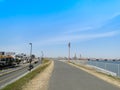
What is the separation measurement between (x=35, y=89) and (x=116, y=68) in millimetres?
18415

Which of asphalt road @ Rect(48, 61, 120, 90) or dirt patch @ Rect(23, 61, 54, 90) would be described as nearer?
asphalt road @ Rect(48, 61, 120, 90)

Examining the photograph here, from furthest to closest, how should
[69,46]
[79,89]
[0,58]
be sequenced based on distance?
1. [69,46]
2. [0,58]
3. [79,89]

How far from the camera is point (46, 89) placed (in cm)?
1648

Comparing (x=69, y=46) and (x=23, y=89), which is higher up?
(x=69, y=46)

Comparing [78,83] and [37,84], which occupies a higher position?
[78,83]

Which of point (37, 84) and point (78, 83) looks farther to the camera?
point (78, 83)

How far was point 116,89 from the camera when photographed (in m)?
16.9

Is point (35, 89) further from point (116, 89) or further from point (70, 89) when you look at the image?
point (116, 89)

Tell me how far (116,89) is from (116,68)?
16.5m

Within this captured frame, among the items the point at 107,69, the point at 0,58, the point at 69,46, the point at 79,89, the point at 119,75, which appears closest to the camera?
the point at 79,89

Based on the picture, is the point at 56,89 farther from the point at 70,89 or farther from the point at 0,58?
the point at 0,58

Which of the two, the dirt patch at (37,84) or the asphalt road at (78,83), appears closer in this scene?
the asphalt road at (78,83)

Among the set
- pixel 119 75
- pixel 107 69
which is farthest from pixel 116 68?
pixel 107 69

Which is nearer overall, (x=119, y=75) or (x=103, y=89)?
(x=103, y=89)
